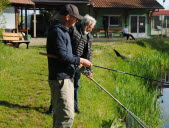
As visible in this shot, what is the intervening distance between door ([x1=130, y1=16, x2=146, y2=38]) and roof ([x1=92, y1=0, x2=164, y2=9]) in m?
1.29

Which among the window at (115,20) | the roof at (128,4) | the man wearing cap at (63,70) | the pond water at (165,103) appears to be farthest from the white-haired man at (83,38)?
the window at (115,20)

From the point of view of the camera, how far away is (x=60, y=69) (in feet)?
13.2

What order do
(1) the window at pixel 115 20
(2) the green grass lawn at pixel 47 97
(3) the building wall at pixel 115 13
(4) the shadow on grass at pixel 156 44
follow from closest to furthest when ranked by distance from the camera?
1. (2) the green grass lawn at pixel 47 97
2. (4) the shadow on grass at pixel 156 44
3. (3) the building wall at pixel 115 13
4. (1) the window at pixel 115 20

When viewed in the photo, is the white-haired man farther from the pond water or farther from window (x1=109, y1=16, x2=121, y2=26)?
window (x1=109, y1=16, x2=121, y2=26)

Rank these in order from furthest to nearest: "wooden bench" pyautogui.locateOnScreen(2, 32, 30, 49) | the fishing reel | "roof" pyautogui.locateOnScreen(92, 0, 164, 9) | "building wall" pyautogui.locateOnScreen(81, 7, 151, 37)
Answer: "building wall" pyautogui.locateOnScreen(81, 7, 151, 37) → "roof" pyautogui.locateOnScreen(92, 0, 164, 9) → "wooden bench" pyautogui.locateOnScreen(2, 32, 30, 49) → the fishing reel

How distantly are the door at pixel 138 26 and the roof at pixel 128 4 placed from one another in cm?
129

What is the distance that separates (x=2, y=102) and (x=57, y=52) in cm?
283

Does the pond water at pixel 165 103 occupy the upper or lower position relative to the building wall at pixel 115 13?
lower

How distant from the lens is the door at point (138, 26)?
29328mm

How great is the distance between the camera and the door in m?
29.3

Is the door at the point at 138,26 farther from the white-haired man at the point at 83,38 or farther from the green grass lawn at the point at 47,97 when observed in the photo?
the white-haired man at the point at 83,38

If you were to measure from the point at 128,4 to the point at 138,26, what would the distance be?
2.29 meters

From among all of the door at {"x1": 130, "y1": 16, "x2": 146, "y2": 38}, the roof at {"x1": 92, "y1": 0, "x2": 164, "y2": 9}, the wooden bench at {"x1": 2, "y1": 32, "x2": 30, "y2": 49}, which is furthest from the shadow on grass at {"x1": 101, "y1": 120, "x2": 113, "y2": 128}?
the door at {"x1": 130, "y1": 16, "x2": 146, "y2": 38}

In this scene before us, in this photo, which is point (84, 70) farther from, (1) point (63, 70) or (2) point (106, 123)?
(2) point (106, 123)
